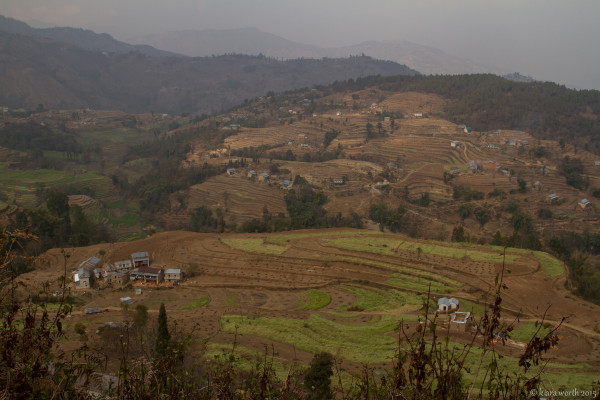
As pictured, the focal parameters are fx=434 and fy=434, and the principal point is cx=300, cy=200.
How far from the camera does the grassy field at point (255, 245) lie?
92.4ft

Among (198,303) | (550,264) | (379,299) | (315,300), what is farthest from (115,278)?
(550,264)

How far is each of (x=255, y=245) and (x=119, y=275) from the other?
8.82m

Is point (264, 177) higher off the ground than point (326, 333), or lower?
higher

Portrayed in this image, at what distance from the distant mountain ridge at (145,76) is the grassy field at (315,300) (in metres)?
107

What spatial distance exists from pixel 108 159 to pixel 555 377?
219 ft

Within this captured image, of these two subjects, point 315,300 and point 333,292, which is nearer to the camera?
point 315,300

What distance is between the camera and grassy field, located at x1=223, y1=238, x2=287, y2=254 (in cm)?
2817

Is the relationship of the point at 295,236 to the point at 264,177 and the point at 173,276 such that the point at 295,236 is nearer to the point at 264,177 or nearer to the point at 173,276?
the point at 173,276

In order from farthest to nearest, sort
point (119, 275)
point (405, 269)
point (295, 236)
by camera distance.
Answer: point (295, 236) < point (405, 269) < point (119, 275)

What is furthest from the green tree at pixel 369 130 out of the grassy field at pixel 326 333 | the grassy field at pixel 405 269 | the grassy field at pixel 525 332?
the grassy field at pixel 525 332

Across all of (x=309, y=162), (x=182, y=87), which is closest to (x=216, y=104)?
(x=182, y=87)

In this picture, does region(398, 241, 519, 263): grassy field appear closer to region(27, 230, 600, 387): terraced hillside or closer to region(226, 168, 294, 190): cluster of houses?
region(27, 230, 600, 387): terraced hillside

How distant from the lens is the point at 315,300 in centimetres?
2212

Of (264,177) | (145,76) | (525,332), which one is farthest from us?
(145,76)
